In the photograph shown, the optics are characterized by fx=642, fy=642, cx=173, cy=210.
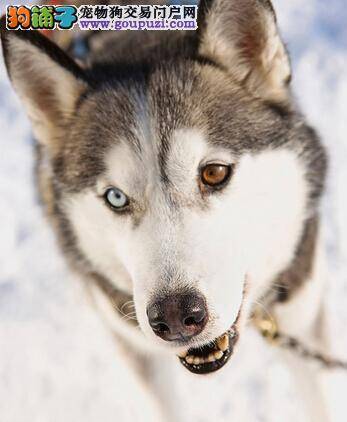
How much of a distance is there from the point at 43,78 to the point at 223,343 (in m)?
0.62

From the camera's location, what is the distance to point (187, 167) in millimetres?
1113

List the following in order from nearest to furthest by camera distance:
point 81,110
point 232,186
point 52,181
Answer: point 232,186, point 81,110, point 52,181

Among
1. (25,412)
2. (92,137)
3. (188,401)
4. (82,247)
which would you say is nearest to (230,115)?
(92,137)

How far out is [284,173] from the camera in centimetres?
123

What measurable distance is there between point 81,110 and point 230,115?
31cm

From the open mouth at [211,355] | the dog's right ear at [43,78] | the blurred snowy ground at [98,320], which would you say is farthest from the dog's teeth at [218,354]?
the dog's right ear at [43,78]

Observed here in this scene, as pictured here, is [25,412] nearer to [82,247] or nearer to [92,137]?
[82,247]

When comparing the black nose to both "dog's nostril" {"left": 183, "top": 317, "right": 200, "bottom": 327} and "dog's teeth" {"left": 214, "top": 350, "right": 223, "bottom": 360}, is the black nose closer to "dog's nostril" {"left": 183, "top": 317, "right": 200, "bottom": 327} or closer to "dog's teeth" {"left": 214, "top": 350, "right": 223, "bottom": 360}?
"dog's nostril" {"left": 183, "top": 317, "right": 200, "bottom": 327}

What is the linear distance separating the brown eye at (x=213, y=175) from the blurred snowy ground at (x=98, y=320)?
0.59 meters

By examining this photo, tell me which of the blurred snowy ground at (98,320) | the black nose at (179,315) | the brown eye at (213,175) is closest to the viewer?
the black nose at (179,315)

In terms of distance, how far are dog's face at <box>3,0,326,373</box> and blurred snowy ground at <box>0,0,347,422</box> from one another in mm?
429

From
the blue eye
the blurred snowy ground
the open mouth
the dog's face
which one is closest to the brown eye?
the dog's face

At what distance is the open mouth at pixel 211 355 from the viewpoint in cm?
116

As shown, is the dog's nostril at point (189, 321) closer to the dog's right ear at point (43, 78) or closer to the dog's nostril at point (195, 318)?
the dog's nostril at point (195, 318)
